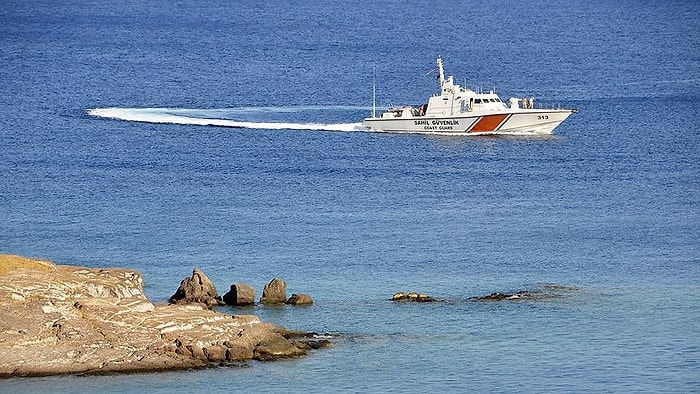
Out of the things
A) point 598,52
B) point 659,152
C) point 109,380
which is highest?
point 598,52

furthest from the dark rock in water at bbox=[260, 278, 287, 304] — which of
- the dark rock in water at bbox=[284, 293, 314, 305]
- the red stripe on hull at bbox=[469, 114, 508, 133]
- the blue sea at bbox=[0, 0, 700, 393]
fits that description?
the red stripe on hull at bbox=[469, 114, 508, 133]

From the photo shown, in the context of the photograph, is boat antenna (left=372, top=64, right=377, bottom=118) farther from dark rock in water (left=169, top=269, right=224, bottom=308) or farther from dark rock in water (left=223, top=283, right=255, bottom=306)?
dark rock in water (left=169, top=269, right=224, bottom=308)

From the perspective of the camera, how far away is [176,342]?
59406mm

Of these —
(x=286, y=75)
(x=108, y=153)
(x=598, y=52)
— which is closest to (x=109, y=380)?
(x=108, y=153)

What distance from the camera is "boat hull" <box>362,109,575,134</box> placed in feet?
403

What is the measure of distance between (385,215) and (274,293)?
24634mm

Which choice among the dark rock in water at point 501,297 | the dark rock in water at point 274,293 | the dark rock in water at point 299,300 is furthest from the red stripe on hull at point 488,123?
the dark rock in water at point 274,293

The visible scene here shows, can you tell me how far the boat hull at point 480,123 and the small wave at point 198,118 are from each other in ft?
8.40

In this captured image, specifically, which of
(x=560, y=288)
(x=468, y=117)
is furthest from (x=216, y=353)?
(x=468, y=117)

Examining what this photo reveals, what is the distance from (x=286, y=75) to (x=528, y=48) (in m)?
41.3

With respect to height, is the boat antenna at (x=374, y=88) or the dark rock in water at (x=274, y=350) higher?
the boat antenna at (x=374, y=88)

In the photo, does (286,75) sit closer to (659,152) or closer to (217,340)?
(659,152)

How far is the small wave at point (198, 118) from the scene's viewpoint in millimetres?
127500

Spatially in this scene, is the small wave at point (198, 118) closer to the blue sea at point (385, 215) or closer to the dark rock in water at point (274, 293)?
the blue sea at point (385, 215)
